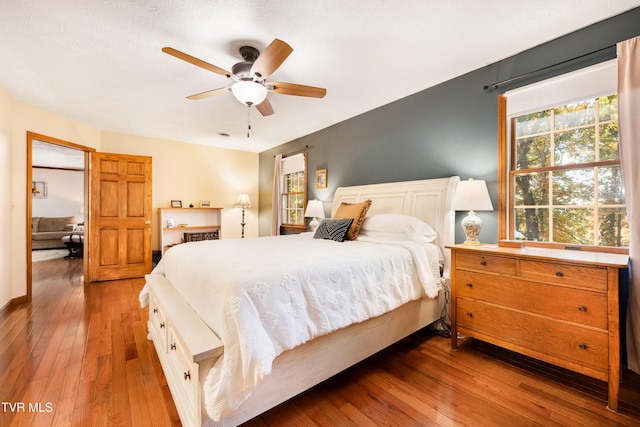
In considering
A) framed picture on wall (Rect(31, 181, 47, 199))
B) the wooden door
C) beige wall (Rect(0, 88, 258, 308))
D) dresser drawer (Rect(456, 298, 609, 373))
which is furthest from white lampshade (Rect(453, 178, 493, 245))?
framed picture on wall (Rect(31, 181, 47, 199))

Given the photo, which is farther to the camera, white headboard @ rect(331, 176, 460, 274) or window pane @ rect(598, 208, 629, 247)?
white headboard @ rect(331, 176, 460, 274)

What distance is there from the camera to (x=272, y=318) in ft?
4.51

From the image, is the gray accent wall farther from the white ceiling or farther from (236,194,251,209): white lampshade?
(236,194,251,209): white lampshade

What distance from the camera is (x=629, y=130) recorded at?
5.70ft

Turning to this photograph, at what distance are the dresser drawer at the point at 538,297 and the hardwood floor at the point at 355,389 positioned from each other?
0.48 m

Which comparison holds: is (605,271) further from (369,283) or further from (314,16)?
(314,16)

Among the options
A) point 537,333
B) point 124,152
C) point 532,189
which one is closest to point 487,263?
point 537,333

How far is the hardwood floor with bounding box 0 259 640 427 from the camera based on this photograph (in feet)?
4.91

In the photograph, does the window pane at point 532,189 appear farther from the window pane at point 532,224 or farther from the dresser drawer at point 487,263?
the dresser drawer at point 487,263

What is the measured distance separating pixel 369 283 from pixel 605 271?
1329 millimetres

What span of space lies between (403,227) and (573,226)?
51.0 inches

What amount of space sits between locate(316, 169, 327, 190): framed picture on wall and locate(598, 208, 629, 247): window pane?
125 inches

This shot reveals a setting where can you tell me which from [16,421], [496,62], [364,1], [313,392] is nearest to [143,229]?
[16,421]

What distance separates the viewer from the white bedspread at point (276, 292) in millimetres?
1234
